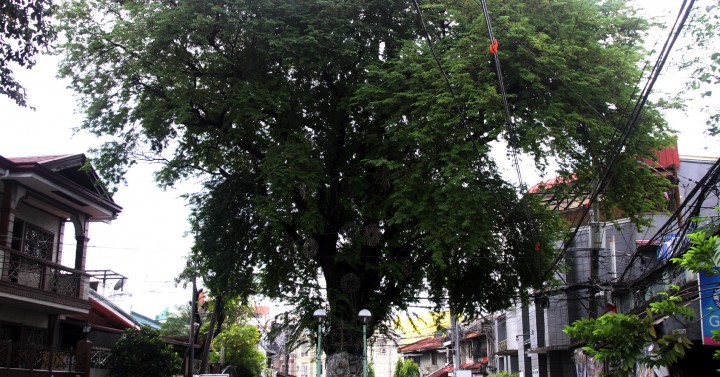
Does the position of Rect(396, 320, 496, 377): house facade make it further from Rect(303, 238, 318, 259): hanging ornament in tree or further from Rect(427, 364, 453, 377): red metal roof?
Rect(303, 238, 318, 259): hanging ornament in tree

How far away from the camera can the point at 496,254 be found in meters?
23.2

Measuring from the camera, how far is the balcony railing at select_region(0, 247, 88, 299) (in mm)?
19625

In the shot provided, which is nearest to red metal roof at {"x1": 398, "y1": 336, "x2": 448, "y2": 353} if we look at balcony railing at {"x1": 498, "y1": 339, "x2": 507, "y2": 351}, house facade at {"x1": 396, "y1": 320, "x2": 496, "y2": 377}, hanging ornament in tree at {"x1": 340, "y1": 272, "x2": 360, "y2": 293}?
house facade at {"x1": 396, "y1": 320, "x2": 496, "y2": 377}

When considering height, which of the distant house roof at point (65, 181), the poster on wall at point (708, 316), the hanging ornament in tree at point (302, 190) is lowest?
the poster on wall at point (708, 316)

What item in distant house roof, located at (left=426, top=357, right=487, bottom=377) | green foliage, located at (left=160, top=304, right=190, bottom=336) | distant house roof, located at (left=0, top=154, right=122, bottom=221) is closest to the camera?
distant house roof, located at (left=0, top=154, right=122, bottom=221)

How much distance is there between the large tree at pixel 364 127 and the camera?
18922 mm

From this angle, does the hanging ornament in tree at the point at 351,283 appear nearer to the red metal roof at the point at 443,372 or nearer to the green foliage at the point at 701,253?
the green foliage at the point at 701,253

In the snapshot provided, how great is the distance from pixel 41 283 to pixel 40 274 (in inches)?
10.6

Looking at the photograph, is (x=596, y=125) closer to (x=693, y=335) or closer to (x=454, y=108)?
(x=454, y=108)

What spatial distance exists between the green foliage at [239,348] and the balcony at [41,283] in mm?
24203

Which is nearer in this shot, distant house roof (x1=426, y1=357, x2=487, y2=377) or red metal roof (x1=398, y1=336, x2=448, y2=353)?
distant house roof (x1=426, y1=357, x2=487, y2=377)

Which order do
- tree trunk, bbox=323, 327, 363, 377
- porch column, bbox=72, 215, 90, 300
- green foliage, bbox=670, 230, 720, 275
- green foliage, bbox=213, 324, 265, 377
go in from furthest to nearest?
green foliage, bbox=213, 324, 265, 377, porch column, bbox=72, 215, 90, 300, tree trunk, bbox=323, 327, 363, 377, green foliage, bbox=670, 230, 720, 275

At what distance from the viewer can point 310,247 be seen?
2259 centimetres

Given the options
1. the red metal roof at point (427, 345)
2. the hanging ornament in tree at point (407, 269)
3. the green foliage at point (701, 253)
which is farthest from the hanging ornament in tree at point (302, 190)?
the red metal roof at point (427, 345)
